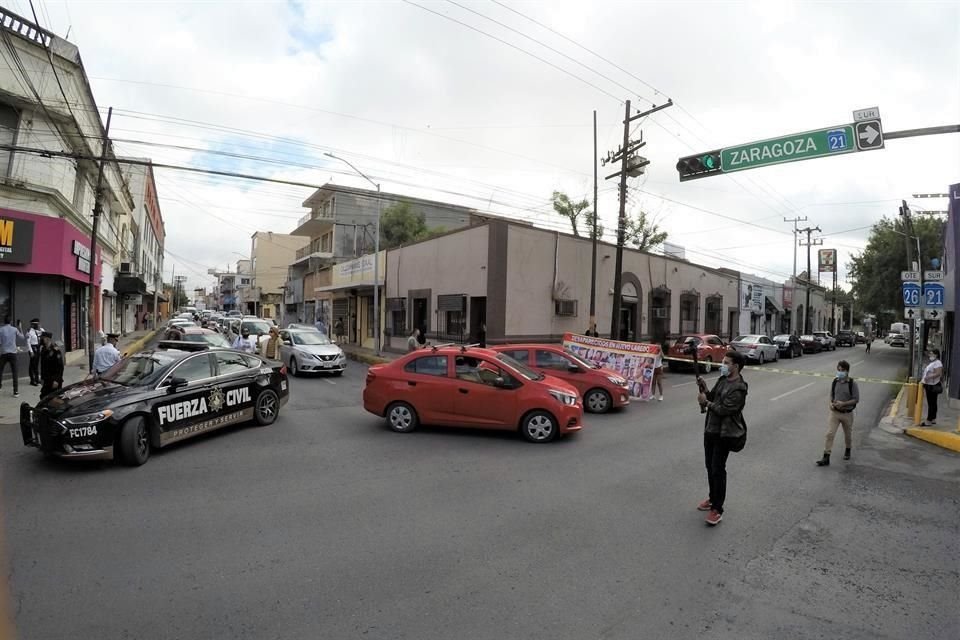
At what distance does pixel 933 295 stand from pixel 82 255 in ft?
81.2

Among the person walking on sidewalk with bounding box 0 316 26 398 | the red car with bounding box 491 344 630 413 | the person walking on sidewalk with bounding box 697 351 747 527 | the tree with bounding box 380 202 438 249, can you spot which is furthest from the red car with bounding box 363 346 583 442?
the tree with bounding box 380 202 438 249

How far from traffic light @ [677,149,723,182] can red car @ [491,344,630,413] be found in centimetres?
456

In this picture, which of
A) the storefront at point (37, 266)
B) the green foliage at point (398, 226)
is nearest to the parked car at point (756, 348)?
the green foliage at point (398, 226)

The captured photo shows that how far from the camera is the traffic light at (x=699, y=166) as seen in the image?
1004 centimetres

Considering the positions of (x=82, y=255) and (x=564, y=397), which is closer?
(x=564, y=397)

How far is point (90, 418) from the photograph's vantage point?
20.1ft

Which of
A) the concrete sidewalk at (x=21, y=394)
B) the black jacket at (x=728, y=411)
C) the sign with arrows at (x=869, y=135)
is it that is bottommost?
the concrete sidewalk at (x=21, y=394)

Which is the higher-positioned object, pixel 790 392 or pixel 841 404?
pixel 841 404

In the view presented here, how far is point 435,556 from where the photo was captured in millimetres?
4160

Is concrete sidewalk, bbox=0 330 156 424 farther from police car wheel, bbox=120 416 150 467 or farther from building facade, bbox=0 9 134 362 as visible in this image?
police car wheel, bbox=120 416 150 467

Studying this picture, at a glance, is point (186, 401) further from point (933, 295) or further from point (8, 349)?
point (933, 295)

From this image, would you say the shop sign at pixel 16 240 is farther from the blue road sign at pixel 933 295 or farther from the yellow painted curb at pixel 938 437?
the blue road sign at pixel 933 295

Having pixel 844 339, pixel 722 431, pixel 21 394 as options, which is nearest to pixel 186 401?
pixel 722 431

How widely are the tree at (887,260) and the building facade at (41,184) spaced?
40.8 metres
